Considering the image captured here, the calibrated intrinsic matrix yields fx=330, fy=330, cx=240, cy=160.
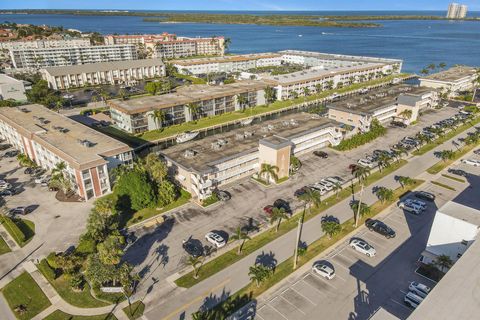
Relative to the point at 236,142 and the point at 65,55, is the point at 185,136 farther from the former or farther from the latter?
the point at 65,55

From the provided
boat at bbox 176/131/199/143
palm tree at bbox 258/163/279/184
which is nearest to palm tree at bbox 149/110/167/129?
boat at bbox 176/131/199/143

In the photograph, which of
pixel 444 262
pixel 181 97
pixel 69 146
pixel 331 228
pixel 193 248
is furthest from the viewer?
pixel 181 97

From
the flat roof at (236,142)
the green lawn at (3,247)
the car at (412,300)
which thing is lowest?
the green lawn at (3,247)

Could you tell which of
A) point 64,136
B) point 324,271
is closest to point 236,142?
point 324,271

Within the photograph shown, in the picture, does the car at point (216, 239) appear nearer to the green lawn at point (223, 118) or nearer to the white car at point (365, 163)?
the white car at point (365, 163)

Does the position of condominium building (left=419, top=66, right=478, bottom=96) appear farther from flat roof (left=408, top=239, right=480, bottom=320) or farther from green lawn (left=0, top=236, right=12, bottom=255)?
green lawn (left=0, top=236, right=12, bottom=255)

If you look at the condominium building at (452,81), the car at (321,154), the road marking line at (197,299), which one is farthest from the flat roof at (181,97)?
the condominium building at (452,81)
